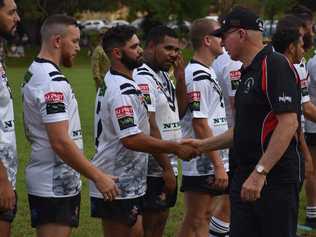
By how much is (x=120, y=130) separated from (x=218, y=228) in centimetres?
226

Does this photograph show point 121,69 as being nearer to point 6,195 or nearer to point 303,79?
point 6,195

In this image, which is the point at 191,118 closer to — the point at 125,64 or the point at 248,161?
the point at 125,64

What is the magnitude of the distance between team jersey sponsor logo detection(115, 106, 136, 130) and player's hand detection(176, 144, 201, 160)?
1.95 feet

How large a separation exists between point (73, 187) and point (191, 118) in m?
1.77

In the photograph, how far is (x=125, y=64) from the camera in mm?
6219

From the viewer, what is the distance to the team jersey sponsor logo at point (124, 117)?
5.96 metres

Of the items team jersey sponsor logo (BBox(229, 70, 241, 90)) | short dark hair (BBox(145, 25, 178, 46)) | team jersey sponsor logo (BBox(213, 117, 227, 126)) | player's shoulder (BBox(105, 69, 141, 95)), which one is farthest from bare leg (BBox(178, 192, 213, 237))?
player's shoulder (BBox(105, 69, 141, 95))

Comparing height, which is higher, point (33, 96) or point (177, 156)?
point (33, 96)

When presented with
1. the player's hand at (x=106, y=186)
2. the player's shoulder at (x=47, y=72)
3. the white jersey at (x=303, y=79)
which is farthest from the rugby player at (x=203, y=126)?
the player's shoulder at (x=47, y=72)

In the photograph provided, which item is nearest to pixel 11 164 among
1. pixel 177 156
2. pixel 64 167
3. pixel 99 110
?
pixel 64 167

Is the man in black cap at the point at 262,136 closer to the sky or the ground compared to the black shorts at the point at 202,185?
closer to the sky

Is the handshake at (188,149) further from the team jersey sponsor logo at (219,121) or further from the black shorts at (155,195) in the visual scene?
the team jersey sponsor logo at (219,121)

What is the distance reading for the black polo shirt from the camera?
205 inches

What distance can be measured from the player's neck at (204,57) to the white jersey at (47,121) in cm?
187
